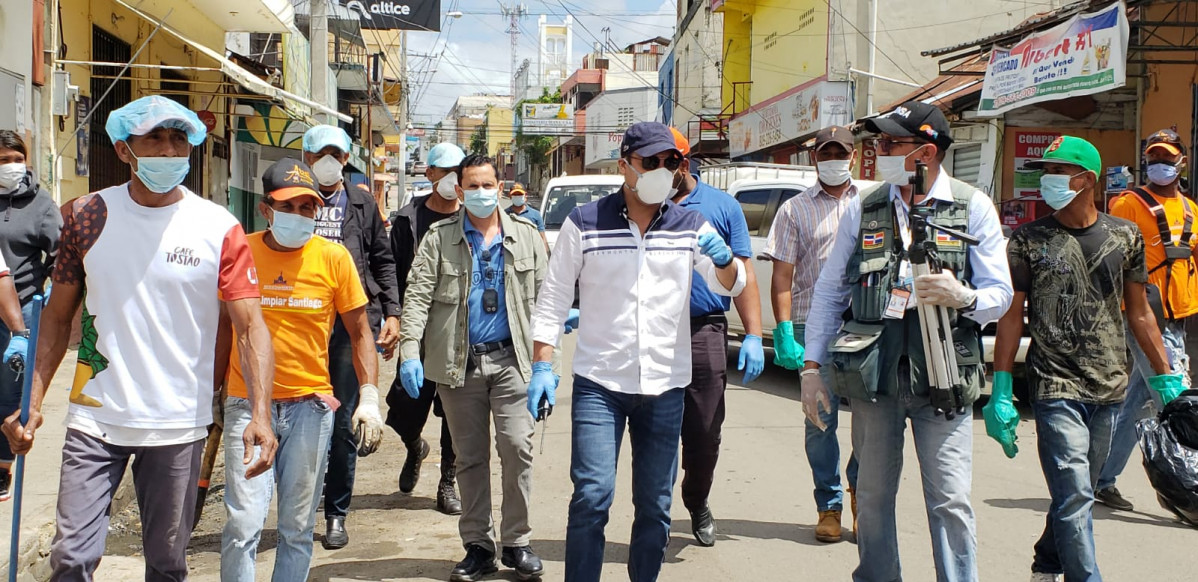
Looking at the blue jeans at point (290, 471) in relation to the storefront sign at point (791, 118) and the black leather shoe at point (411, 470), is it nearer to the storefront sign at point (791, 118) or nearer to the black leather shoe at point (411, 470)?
the black leather shoe at point (411, 470)

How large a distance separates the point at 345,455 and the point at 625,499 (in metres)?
1.75

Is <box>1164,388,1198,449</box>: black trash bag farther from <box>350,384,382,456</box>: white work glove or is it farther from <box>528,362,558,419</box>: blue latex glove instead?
<box>350,384,382,456</box>: white work glove

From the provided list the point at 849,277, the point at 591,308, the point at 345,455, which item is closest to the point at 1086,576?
the point at 849,277

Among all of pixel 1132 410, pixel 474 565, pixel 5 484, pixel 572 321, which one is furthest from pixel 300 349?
pixel 1132 410

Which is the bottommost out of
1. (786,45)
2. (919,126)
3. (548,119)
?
(919,126)

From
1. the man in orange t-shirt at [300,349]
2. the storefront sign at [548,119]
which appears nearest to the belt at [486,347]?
the man in orange t-shirt at [300,349]

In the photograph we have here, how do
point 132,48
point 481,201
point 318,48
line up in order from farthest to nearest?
point 318,48 → point 132,48 → point 481,201

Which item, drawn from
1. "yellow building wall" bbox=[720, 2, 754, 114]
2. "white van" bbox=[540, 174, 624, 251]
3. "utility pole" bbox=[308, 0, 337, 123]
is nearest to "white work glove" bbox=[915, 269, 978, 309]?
"white van" bbox=[540, 174, 624, 251]

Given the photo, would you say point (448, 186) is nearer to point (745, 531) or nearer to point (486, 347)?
point (486, 347)

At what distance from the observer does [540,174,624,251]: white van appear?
625 inches

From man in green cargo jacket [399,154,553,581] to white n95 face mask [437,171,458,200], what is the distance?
22.5 inches

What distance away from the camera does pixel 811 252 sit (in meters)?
6.21

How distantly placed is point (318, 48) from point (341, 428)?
661 inches

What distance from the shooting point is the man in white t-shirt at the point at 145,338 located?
Result: 3650mm
